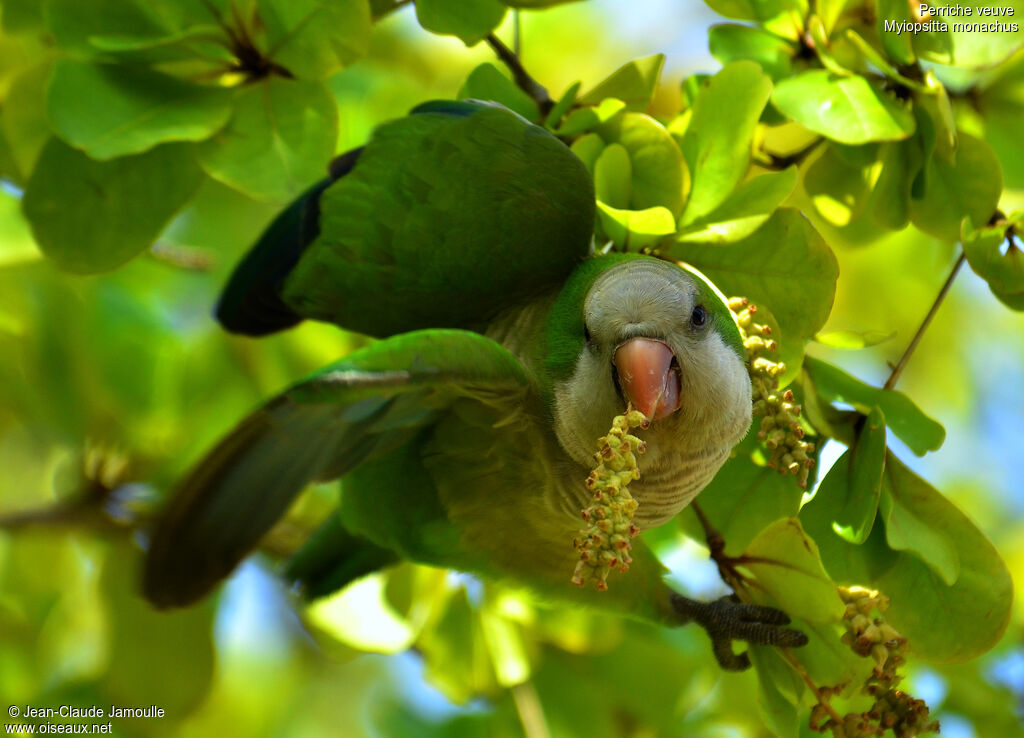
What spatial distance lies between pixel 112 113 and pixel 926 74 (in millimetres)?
1077

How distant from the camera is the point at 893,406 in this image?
4.26ft

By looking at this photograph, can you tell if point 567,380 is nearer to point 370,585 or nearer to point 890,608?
point 890,608

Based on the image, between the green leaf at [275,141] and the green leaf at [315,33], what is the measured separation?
46 mm

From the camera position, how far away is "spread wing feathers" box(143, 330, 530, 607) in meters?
1.24

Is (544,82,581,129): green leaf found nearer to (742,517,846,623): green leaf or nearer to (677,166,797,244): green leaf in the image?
(677,166,797,244): green leaf

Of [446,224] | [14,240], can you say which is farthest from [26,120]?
[446,224]

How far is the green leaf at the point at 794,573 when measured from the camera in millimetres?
1191

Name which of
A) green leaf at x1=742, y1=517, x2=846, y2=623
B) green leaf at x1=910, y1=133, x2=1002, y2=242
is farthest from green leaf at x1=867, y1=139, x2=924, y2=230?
green leaf at x1=742, y1=517, x2=846, y2=623

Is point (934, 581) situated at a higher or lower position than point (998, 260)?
lower

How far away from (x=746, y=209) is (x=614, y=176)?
19 centimetres

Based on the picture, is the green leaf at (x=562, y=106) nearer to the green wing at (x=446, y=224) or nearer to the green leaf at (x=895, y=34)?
the green wing at (x=446, y=224)

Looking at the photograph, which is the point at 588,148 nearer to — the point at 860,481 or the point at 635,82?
the point at 635,82

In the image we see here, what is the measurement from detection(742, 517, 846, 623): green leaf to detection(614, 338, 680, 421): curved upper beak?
20cm

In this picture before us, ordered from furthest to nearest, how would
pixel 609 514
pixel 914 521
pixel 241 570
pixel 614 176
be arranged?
pixel 241 570 → pixel 614 176 → pixel 914 521 → pixel 609 514
